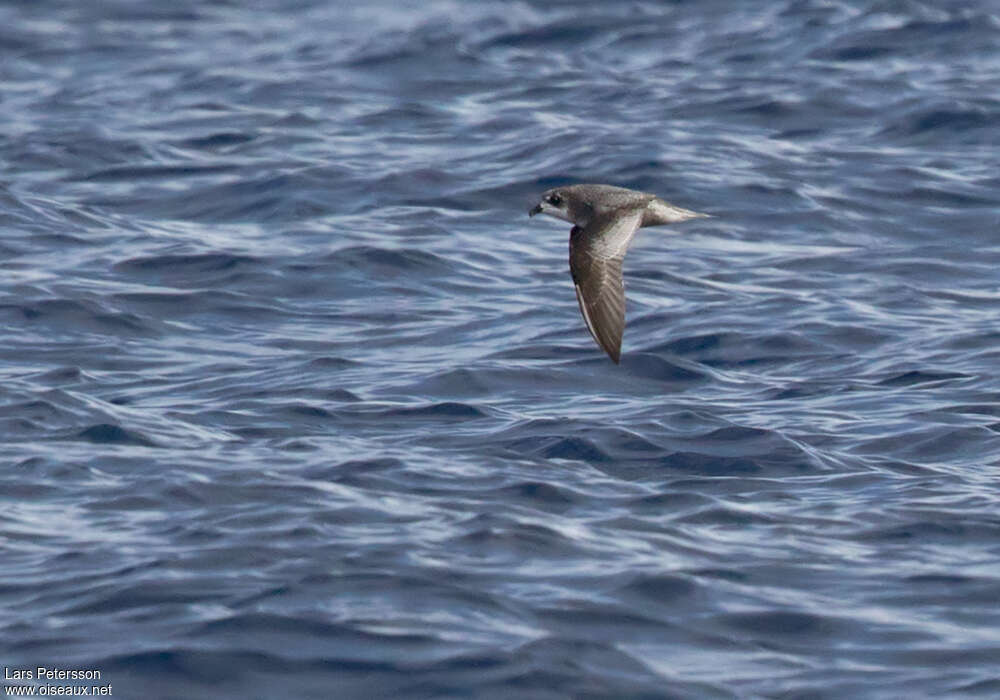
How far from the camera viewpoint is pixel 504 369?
11.0 metres

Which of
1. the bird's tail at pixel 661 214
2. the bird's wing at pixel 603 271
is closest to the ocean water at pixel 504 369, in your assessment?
the bird's wing at pixel 603 271

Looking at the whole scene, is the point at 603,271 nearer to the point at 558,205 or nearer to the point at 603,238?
the point at 603,238

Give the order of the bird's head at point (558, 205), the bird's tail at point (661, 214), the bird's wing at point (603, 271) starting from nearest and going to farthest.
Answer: the bird's wing at point (603, 271) → the bird's tail at point (661, 214) → the bird's head at point (558, 205)

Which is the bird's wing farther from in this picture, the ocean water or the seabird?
the ocean water

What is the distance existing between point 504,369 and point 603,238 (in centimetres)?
179

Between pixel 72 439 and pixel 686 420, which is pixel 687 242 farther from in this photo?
pixel 72 439

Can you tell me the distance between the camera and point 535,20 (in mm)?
21484

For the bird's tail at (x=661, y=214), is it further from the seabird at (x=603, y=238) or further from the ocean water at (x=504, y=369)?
the ocean water at (x=504, y=369)

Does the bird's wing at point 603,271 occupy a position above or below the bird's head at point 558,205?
below

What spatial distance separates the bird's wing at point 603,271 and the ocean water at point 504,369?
2.54 ft

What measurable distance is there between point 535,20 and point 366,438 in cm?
1257

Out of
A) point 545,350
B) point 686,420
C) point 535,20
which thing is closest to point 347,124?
point 535,20

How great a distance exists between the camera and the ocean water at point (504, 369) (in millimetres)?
7320

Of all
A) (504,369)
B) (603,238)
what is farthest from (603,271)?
(504,369)
